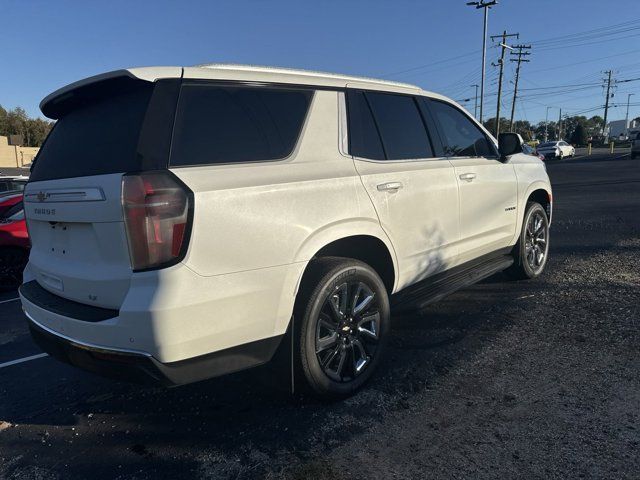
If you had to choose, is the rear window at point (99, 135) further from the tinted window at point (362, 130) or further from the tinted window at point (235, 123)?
the tinted window at point (362, 130)

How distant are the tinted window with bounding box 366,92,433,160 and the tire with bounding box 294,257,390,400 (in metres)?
1.01

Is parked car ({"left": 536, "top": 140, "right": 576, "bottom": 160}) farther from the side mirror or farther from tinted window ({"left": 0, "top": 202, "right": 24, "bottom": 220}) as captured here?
tinted window ({"left": 0, "top": 202, "right": 24, "bottom": 220})

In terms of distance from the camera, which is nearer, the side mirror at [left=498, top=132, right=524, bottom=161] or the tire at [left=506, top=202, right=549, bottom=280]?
the side mirror at [left=498, top=132, right=524, bottom=161]

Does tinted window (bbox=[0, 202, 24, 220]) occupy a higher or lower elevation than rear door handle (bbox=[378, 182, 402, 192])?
lower

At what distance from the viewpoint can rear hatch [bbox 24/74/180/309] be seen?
240cm

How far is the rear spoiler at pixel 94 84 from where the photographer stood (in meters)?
2.52

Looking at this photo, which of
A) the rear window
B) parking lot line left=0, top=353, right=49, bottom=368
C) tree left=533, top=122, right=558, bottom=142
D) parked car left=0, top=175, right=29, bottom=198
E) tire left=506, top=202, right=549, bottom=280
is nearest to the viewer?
the rear window

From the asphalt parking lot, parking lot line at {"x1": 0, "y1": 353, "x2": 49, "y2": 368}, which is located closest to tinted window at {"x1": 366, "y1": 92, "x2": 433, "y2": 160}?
the asphalt parking lot

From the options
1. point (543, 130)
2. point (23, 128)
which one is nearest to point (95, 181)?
point (23, 128)

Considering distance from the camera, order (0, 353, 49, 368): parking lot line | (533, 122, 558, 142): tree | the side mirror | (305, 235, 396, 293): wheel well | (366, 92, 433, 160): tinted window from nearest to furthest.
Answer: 1. (305, 235, 396, 293): wheel well
2. (366, 92, 433, 160): tinted window
3. (0, 353, 49, 368): parking lot line
4. the side mirror
5. (533, 122, 558, 142): tree

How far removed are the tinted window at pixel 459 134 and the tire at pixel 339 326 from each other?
1679mm

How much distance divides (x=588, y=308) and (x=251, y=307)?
11.7 feet

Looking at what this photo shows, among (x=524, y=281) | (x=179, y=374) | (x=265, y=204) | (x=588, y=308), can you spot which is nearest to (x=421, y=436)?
→ (x=179, y=374)

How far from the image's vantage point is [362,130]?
135 inches
